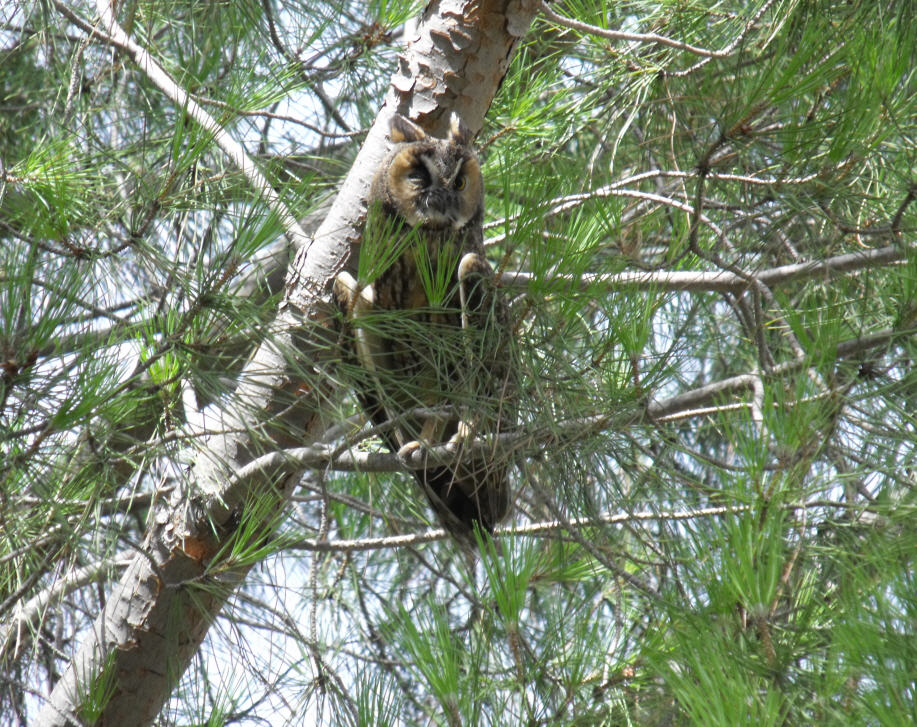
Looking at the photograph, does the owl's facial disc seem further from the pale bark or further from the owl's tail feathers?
the owl's tail feathers

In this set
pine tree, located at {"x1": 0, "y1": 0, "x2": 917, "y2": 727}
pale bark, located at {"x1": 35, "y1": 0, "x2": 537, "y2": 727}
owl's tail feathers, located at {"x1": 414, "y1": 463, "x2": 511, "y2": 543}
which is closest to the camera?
pine tree, located at {"x1": 0, "y1": 0, "x2": 917, "y2": 727}

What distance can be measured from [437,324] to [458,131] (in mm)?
494

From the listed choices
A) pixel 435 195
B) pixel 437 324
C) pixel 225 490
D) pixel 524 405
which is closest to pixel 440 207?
pixel 435 195

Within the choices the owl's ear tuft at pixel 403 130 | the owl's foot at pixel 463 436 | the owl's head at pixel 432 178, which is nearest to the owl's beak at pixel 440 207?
the owl's head at pixel 432 178

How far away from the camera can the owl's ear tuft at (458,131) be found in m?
1.67

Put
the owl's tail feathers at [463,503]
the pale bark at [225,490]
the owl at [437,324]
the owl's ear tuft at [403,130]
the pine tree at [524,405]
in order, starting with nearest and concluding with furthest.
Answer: the pine tree at [524,405]
the owl at [437,324]
the pale bark at [225,490]
the owl's ear tuft at [403,130]
the owl's tail feathers at [463,503]

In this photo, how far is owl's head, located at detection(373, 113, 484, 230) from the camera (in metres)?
1.69

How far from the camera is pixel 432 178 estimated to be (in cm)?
174

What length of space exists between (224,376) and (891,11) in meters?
1.46

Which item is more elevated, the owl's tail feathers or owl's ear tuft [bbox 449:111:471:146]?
owl's ear tuft [bbox 449:111:471:146]

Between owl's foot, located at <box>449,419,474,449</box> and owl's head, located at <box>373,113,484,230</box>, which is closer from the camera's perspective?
owl's foot, located at <box>449,419,474,449</box>

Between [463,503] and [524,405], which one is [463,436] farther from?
[463,503]

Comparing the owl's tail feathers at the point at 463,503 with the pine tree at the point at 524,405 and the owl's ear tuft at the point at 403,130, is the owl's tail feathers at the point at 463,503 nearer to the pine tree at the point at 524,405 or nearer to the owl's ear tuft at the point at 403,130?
the pine tree at the point at 524,405

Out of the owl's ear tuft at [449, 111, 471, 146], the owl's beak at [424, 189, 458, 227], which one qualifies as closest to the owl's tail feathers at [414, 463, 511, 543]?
the owl's beak at [424, 189, 458, 227]
